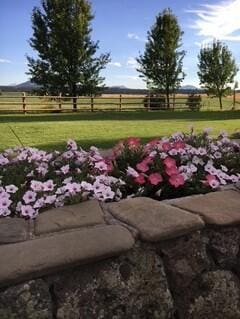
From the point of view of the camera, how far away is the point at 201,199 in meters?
2.06

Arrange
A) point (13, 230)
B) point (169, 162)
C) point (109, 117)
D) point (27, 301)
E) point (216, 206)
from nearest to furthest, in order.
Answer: point (27, 301) → point (13, 230) → point (216, 206) → point (169, 162) → point (109, 117)

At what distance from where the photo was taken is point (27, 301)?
1462 millimetres

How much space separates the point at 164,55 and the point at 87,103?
6.22 metres

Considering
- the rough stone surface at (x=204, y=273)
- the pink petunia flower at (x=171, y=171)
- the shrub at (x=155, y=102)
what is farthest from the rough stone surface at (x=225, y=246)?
the shrub at (x=155, y=102)

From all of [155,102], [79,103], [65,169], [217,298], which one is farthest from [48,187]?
[155,102]

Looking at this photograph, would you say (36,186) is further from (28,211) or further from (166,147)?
(166,147)

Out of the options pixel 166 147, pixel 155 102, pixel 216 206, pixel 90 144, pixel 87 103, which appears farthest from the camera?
pixel 155 102

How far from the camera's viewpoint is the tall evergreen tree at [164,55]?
27.3m

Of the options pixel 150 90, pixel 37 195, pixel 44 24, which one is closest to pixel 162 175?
pixel 37 195

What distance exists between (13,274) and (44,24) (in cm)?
2532

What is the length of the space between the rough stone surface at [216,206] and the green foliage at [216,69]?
28426 mm

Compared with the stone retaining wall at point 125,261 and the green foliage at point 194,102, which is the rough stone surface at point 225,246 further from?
the green foliage at point 194,102

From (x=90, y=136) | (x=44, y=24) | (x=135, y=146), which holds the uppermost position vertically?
(x=44, y=24)

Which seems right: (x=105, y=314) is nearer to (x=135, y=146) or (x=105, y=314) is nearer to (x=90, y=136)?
(x=135, y=146)
